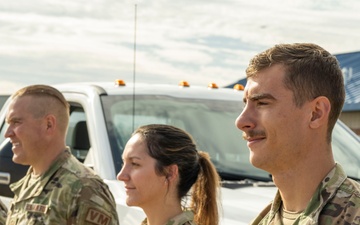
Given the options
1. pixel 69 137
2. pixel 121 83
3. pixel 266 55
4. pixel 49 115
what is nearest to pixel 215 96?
pixel 121 83

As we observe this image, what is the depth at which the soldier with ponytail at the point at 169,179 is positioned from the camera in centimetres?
378

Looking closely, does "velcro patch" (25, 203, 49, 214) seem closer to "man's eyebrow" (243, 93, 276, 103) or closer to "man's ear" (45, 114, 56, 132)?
"man's ear" (45, 114, 56, 132)

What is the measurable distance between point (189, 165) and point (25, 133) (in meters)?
1.01

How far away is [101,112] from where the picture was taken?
5668mm

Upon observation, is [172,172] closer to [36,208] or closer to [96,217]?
[96,217]

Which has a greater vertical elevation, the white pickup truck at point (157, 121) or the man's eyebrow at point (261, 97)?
the man's eyebrow at point (261, 97)

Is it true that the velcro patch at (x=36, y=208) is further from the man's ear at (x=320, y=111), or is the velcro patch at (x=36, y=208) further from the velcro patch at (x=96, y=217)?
the man's ear at (x=320, y=111)

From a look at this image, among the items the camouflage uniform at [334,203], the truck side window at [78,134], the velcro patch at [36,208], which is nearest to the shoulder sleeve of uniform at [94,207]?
the velcro patch at [36,208]

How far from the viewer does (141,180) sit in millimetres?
3812

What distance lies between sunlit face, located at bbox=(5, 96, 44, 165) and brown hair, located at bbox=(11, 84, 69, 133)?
33 mm

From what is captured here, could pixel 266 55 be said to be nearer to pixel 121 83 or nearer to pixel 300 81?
pixel 300 81

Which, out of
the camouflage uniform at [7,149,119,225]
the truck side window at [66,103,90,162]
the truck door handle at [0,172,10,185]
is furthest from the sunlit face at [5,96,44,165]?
the truck side window at [66,103,90,162]

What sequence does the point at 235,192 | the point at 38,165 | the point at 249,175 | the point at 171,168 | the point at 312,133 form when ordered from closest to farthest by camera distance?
the point at 312,133 → the point at 171,168 → the point at 38,165 → the point at 235,192 → the point at 249,175

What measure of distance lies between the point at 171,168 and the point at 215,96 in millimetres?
2344
